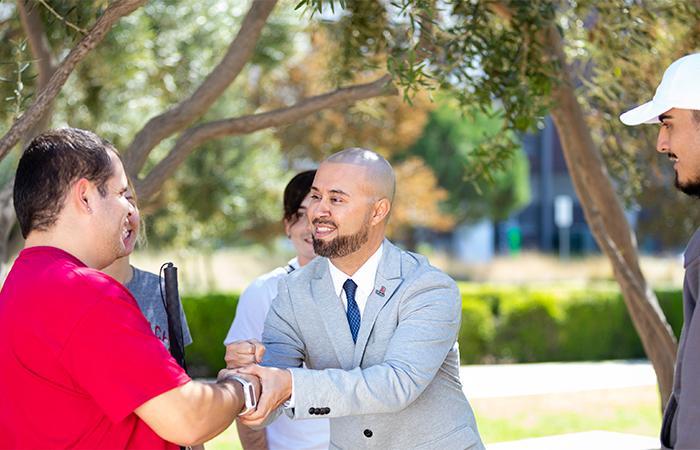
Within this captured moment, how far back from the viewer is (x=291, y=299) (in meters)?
3.69

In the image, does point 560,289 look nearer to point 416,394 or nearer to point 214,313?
point 214,313

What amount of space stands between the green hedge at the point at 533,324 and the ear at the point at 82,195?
13.5 m

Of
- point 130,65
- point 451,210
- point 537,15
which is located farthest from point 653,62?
point 451,210

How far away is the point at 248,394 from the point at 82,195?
2.49 feet

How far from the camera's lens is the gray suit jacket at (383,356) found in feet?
10.4

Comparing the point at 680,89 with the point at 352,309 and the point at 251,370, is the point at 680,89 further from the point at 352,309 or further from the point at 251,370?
the point at 251,370

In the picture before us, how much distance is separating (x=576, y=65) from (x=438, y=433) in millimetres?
4448

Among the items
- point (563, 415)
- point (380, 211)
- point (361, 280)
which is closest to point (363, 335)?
point (361, 280)

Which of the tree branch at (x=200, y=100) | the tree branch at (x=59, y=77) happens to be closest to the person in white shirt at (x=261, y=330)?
the tree branch at (x=200, y=100)

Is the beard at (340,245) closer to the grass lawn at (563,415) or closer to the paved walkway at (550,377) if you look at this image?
the grass lawn at (563,415)

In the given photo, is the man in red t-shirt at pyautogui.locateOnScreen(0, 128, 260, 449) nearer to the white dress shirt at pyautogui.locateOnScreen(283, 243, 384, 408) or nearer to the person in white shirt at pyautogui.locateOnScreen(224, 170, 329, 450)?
the white dress shirt at pyautogui.locateOnScreen(283, 243, 384, 408)

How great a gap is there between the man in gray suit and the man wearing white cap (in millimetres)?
756

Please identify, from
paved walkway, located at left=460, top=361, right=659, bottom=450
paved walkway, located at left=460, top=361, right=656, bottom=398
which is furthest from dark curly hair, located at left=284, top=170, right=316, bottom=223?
paved walkway, located at left=460, top=361, right=656, bottom=398

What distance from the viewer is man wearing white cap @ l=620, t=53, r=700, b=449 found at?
112 inches
